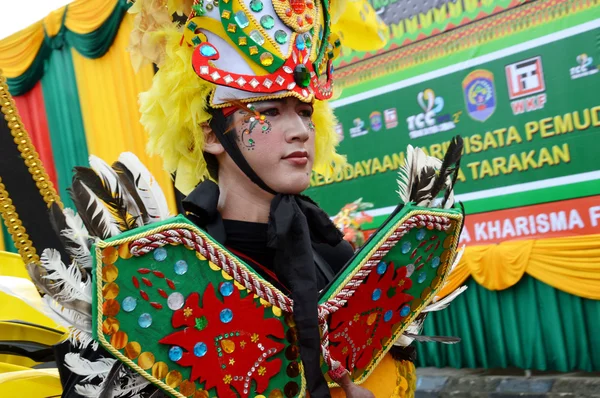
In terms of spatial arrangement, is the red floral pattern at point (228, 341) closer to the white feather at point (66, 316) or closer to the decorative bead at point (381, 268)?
the white feather at point (66, 316)

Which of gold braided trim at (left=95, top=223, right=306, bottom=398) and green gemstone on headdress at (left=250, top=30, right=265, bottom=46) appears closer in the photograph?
gold braided trim at (left=95, top=223, right=306, bottom=398)

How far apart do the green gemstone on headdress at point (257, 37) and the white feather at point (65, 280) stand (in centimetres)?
65

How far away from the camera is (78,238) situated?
142cm

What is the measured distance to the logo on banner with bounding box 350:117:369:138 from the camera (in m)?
5.91

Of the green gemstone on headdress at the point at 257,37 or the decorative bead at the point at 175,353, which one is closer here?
the decorative bead at the point at 175,353

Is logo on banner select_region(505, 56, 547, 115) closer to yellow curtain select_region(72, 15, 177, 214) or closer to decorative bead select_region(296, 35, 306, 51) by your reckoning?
yellow curtain select_region(72, 15, 177, 214)

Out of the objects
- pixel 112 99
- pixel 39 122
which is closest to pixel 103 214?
pixel 112 99

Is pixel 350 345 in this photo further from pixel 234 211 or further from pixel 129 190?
pixel 129 190

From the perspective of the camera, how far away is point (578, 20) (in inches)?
183

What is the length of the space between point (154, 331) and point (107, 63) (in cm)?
620

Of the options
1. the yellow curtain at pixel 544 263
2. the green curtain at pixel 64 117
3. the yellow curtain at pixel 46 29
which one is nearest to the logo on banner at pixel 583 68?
the yellow curtain at pixel 544 263

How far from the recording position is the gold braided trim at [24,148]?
228cm

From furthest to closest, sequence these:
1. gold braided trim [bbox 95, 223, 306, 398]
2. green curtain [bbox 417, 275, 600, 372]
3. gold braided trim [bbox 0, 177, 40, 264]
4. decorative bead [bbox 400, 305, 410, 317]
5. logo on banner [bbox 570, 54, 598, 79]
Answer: green curtain [bbox 417, 275, 600, 372]
logo on banner [bbox 570, 54, 598, 79]
gold braided trim [bbox 0, 177, 40, 264]
decorative bead [bbox 400, 305, 410, 317]
gold braided trim [bbox 95, 223, 306, 398]

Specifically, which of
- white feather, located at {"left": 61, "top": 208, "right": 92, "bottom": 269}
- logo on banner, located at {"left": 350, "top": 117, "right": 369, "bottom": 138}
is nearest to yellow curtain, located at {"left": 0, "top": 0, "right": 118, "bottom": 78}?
logo on banner, located at {"left": 350, "top": 117, "right": 369, "bottom": 138}
